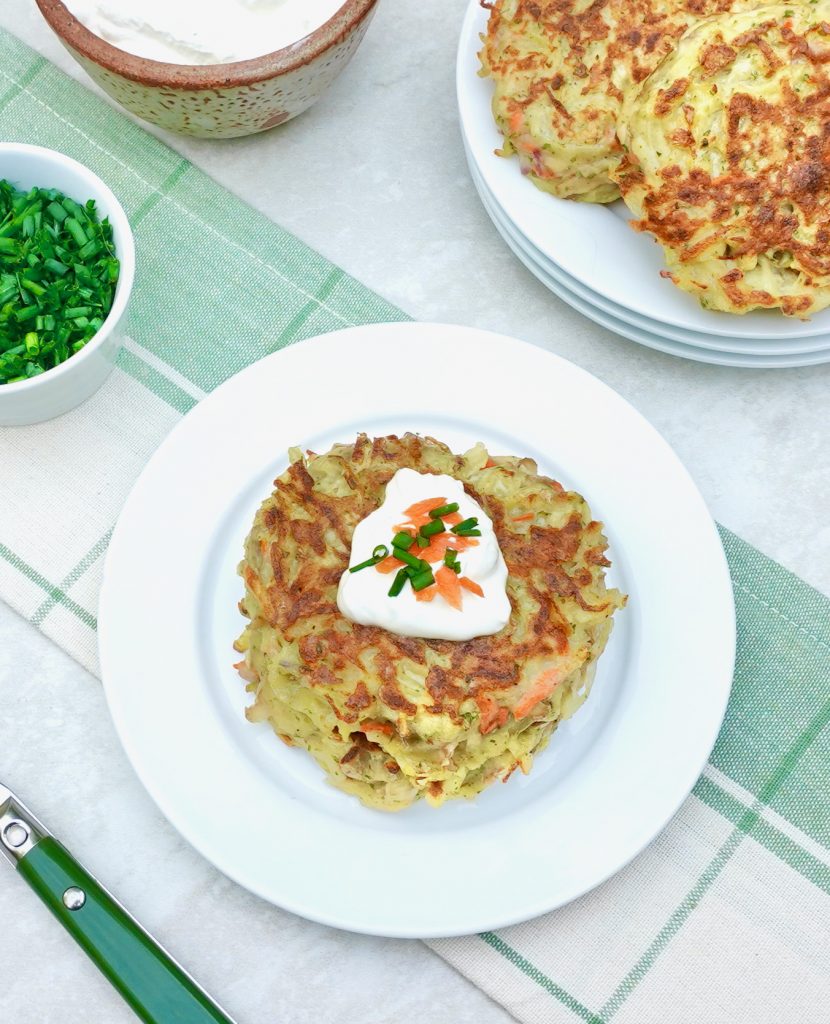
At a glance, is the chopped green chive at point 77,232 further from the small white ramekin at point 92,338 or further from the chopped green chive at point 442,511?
the chopped green chive at point 442,511

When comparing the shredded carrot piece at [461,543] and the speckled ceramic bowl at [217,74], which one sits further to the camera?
the speckled ceramic bowl at [217,74]

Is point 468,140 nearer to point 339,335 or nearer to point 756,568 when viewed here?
point 339,335

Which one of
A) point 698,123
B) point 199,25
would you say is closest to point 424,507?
point 698,123

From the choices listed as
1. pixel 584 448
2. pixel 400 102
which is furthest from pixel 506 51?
pixel 584 448

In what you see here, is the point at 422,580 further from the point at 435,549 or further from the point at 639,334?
the point at 639,334

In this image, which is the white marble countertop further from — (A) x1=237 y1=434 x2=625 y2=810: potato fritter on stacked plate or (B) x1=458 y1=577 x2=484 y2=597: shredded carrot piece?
(B) x1=458 y1=577 x2=484 y2=597: shredded carrot piece

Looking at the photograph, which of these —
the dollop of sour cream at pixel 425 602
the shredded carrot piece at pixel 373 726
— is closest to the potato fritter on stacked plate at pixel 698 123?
the dollop of sour cream at pixel 425 602

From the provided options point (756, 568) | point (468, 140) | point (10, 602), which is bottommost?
point (756, 568)

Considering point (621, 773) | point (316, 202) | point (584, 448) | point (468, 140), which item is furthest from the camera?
point (316, 202)
